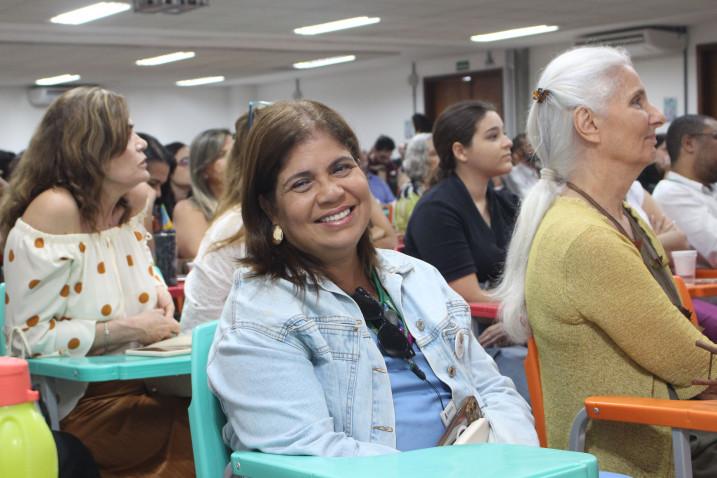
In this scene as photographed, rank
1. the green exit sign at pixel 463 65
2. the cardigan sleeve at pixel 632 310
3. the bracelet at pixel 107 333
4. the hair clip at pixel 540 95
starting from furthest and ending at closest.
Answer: the green exit sign at pixel 463 65 → the bracelet at pixel 107 333 → the hair clip at pixel 540 95 → the cardigan sleeve at pixel 632 310

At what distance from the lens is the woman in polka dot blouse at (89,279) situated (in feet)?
8.13

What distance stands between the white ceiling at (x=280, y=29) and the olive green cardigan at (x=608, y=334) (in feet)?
25.8

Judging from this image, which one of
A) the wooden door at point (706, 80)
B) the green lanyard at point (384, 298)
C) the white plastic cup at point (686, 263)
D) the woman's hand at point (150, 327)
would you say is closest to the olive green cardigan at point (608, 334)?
the green lanyard at point (384, 298)

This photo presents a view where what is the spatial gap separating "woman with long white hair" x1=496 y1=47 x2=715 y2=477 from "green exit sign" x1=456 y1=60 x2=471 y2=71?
42.5 ft

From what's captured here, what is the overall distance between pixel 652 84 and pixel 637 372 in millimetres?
11408

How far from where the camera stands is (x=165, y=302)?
279cm

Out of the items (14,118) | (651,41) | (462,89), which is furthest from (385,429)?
(14,118)

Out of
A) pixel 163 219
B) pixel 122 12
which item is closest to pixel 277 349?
pixel 163 219

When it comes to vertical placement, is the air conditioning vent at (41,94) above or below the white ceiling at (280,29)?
below

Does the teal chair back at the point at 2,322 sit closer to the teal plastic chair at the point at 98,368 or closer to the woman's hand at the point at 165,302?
the teal plastic chair at the point at 98,368

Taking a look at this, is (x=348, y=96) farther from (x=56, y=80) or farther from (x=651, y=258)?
(x=651, y=258)

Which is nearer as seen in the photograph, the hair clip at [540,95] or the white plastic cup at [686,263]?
the hair clip at [540,95]

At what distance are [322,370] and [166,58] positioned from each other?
42.9 feet

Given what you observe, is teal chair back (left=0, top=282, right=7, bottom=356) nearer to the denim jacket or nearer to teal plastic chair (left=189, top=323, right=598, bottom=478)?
the denim jacket
